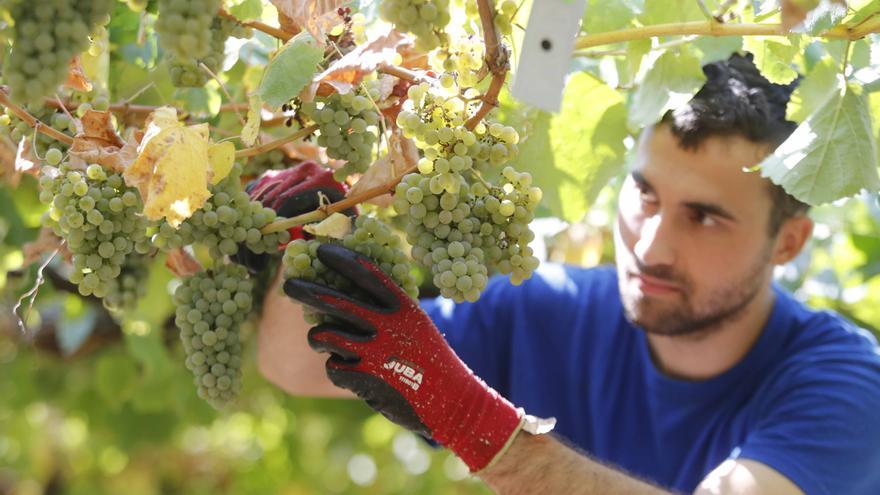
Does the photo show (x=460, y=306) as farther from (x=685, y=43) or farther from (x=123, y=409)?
(x=123, y=409)

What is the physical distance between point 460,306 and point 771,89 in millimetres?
817

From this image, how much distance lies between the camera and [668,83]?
4.64 ft

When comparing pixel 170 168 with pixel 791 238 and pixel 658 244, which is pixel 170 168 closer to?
pixel 658 244

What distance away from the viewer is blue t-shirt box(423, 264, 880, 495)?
173cm

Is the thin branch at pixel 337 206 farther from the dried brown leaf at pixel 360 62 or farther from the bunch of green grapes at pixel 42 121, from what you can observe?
the bunch of green grapes at pixel 42 121

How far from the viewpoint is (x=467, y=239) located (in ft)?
3.60

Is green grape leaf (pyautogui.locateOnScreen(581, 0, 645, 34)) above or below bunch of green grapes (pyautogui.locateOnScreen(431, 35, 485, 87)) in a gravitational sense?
above

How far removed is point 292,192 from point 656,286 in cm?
79

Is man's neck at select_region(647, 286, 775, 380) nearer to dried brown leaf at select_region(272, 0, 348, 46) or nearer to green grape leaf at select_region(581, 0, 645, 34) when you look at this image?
green grape leaf at select_region(581, 0, 645, 34)

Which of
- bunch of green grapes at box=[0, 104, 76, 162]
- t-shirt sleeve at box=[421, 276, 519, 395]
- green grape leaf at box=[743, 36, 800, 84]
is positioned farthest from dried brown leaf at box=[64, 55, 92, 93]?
t-shirt sleeve at box=[421, 276, 519, 395]

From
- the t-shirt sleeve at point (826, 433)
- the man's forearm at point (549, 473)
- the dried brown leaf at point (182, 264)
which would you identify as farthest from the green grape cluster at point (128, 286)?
the t-shirt sleeve at point (826, 433)

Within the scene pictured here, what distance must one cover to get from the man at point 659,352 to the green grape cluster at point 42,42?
39 centimetres

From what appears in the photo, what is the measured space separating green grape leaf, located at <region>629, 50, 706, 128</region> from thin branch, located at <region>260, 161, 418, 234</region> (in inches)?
17.0

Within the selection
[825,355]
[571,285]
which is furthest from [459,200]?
[571,285]
